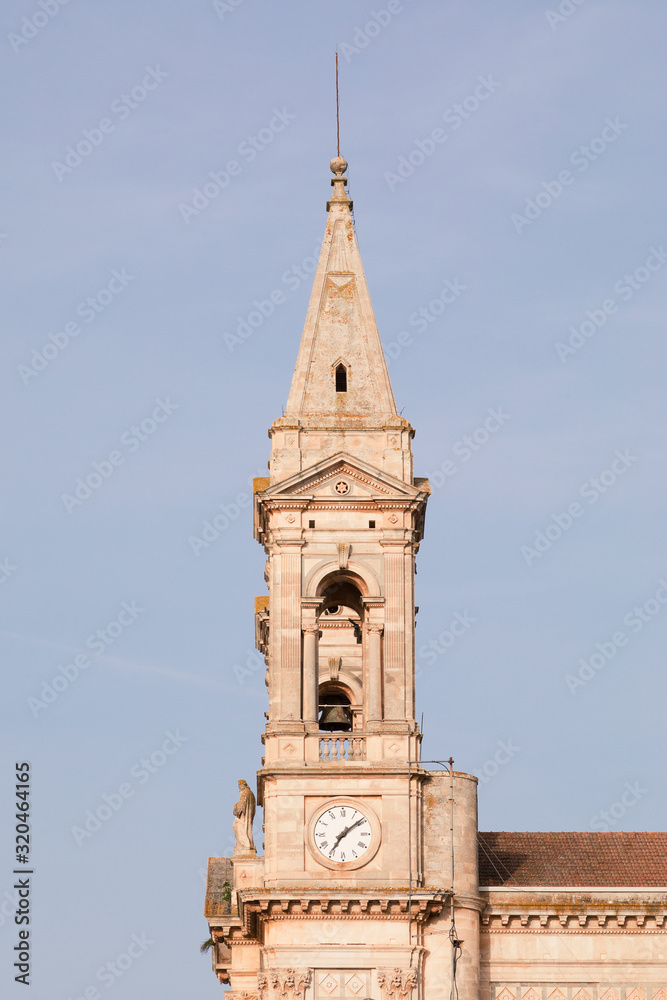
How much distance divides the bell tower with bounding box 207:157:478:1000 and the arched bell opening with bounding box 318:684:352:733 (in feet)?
12.8

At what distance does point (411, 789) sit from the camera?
56.9m

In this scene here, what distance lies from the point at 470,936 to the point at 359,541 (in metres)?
10.2

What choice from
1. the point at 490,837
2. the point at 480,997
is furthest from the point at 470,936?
the point at 490,837

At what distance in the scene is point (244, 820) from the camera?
60.3 meters

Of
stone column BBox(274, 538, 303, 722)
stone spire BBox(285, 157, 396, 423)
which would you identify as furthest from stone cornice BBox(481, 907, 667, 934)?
stone spire BBox(285, 157, 396, 423)

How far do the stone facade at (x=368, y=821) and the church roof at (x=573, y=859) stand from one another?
78 mm

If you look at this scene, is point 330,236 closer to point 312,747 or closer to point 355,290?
point 355,290

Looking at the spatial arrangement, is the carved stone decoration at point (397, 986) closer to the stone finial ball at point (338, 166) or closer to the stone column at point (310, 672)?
the stone column at point (310, 672)

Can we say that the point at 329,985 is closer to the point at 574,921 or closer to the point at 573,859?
the point at 574,921

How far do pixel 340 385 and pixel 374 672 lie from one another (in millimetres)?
7855

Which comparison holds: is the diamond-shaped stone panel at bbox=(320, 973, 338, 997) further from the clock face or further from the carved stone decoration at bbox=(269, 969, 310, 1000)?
the clock face

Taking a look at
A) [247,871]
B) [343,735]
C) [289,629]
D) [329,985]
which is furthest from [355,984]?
[289,629]

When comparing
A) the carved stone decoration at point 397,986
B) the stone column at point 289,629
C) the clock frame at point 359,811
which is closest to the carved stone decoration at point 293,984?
→ the carved stone decoration at point 397,986

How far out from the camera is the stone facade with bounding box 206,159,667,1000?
55938mm
